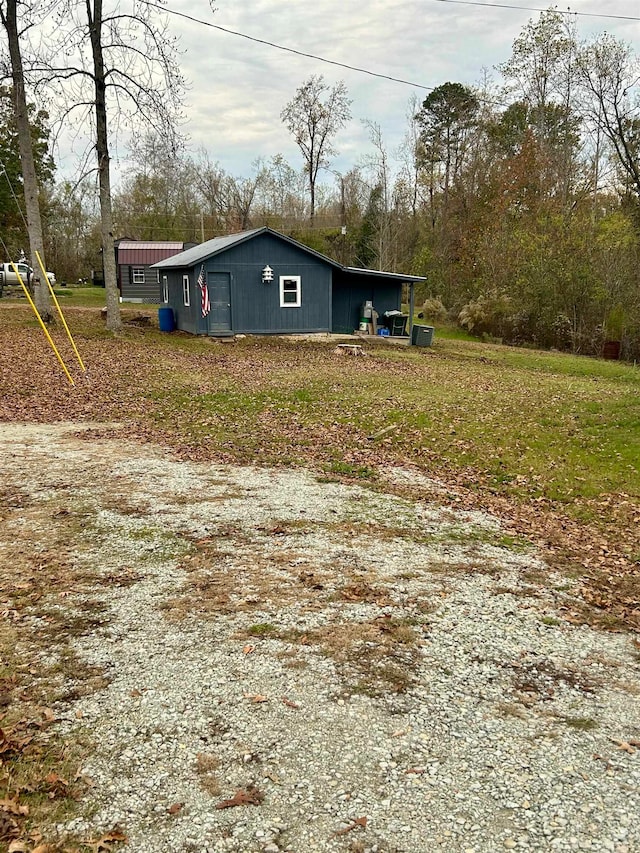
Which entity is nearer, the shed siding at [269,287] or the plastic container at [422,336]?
the shed siding at [269,287]

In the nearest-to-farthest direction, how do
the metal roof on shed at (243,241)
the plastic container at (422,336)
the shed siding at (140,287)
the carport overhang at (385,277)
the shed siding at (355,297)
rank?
the metal roof on shed at (243,241) → the plastic container at (422,336) → the carport overhang at (385,277) → the shed siding at (355,297) → the shed siding at (140,287)

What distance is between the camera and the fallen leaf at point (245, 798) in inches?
102

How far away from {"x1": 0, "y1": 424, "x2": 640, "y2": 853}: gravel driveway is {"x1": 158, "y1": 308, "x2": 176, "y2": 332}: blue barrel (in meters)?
18.9

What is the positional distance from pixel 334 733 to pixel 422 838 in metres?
0.70

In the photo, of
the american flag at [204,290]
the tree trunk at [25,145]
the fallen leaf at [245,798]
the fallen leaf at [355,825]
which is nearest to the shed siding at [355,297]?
the american flag at [204,290]

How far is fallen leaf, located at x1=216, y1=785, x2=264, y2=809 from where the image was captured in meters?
2.59

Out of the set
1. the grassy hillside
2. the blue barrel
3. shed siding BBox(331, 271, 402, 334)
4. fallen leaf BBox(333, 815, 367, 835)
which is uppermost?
shed siding BBox(331, 271, 402, 334)

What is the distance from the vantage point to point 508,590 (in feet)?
16.0

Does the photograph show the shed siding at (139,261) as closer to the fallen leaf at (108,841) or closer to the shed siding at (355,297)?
the shed siding at (355,297)

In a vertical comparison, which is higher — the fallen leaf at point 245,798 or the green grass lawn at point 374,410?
the green grass lawn at point 374,410

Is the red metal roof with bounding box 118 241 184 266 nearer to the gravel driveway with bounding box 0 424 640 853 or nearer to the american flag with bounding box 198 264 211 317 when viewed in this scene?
the american flag with bounding box 198 264 211 317

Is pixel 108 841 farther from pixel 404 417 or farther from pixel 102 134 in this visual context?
pixel 102 134

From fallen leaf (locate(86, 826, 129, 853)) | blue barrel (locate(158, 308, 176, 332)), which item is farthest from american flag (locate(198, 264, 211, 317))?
fallen leaf (locate(86, 826, 129, 853))

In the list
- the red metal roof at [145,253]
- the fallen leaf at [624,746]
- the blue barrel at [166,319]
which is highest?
the red metal roof at [145,253]
